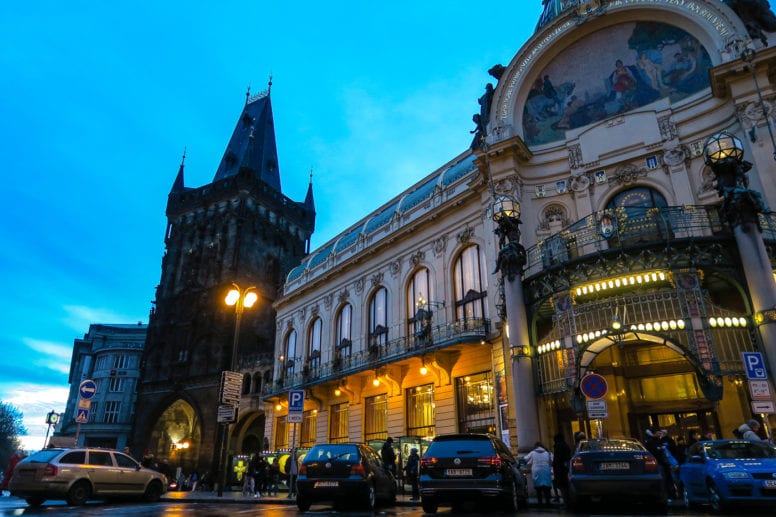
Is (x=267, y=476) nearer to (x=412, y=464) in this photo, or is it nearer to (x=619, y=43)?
(x=412, y=464)

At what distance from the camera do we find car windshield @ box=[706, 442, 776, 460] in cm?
977

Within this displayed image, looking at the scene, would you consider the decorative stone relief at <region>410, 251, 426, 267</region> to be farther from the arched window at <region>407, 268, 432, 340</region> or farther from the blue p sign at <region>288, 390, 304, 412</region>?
the blue p sign at <region>288, 390, 304, 412</region>

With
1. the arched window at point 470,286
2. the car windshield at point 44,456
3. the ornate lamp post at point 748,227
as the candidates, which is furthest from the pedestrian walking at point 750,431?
the car windshield at point 44,456

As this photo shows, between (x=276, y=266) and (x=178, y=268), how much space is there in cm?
1082

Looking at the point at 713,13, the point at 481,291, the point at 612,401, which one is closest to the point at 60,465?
the point at 481,291

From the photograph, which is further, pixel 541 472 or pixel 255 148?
pixel 255 148

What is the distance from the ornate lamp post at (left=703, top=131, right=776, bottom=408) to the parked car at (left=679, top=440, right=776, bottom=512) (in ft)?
16.3

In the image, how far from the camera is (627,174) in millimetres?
21078

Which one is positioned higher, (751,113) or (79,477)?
(751,113)

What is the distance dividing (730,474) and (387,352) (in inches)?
772

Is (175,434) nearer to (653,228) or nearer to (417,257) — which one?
(417,257)

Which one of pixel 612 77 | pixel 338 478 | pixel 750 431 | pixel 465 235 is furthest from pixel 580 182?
pixel 338 478

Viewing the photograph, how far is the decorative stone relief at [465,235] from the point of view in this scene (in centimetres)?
2534

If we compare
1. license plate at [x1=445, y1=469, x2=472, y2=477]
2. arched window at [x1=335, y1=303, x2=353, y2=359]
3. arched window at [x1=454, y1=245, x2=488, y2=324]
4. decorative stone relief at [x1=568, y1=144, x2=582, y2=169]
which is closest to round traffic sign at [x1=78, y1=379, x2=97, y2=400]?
license plate at [x1=445, y1=469, x2=472, y2=477]
